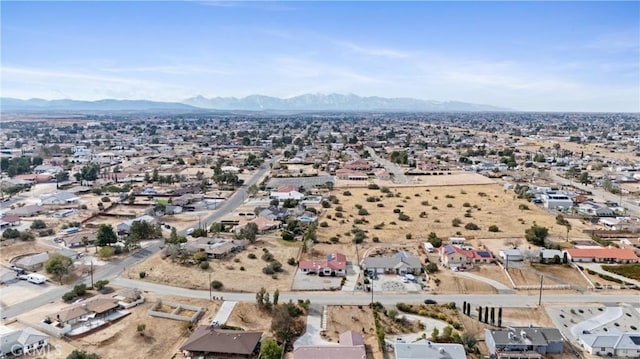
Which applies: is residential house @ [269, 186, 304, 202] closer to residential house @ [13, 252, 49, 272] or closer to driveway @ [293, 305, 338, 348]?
residential house @ [13, 252, 49, 272]

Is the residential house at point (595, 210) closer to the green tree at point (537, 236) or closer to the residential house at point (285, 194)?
the green tree at point (537, 236)

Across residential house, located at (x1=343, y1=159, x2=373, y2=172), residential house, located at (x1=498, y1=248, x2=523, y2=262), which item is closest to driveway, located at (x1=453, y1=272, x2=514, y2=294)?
residential house, located at (x1=498, y1=248, x2=523, y2=262)

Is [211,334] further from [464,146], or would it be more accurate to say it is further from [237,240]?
[464,146]

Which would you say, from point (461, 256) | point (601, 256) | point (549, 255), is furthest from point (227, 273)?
point (601, 256)

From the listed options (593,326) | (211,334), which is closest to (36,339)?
(211,334)

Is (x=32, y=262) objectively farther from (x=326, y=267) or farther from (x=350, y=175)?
(x=350, y=175)

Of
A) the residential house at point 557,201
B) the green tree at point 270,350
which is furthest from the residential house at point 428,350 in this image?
the residential house at point 557,201
